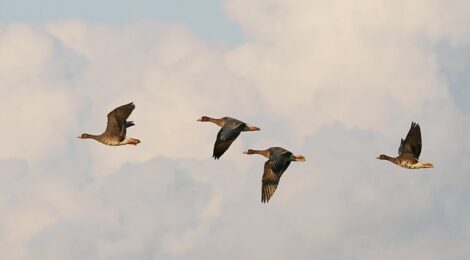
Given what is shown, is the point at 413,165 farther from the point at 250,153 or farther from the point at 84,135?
the point at 84,135

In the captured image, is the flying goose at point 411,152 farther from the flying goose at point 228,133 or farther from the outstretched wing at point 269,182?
the flying goose at point 228,133

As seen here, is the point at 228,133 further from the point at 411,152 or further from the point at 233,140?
the point at 411,152

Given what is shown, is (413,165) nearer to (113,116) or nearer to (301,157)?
(301,157)

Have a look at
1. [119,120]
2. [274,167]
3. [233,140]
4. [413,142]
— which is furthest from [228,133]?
[413,142]

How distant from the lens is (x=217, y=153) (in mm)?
145375

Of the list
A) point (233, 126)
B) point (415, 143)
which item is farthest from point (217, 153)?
point (415, 143)

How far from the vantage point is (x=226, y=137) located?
147 metres

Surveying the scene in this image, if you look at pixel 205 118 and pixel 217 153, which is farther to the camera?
pixel 205 118

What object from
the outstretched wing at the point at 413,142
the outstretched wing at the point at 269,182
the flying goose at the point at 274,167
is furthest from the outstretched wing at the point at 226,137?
the outstretched wing at the point at 413,142

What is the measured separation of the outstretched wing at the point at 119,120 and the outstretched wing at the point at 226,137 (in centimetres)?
579

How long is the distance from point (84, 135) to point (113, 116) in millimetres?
7214

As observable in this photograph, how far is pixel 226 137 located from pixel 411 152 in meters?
13.0

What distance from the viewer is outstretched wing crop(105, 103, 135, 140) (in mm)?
147500

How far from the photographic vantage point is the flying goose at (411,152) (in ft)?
493
